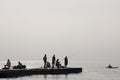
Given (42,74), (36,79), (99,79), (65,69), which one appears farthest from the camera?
(65,69)

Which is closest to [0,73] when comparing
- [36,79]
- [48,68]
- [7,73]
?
[7,73]

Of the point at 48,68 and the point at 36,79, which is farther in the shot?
the point at 48,68

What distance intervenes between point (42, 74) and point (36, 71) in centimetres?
94

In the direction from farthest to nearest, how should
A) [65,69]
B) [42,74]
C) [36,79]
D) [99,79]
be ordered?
1. [65,69]
2. [42,74]
3. [99,79]
4. [36,79]

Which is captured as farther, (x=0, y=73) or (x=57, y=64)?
(x=57, y=64)

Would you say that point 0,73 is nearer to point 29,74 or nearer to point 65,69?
point 29,74

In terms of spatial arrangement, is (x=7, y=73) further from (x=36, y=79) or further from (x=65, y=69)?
(x=65, y=69)

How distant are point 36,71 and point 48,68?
3.26m

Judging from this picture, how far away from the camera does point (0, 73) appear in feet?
170

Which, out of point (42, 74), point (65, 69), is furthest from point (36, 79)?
point (65, 69)

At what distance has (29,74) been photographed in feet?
183

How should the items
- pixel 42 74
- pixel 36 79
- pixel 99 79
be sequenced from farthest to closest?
1. pixel 42 74
2. pixel 99 79
3. pixel 36 79

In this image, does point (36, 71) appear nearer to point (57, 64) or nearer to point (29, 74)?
point (29, 74)

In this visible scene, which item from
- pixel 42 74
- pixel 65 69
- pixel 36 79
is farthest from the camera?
pixel 65 69
